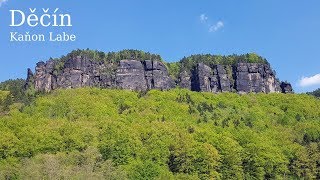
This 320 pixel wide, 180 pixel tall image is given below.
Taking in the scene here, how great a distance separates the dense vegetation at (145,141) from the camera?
112 m

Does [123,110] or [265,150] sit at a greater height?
[123,110]

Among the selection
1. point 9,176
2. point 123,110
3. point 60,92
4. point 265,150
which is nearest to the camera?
point 9,176

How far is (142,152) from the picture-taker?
127625mm

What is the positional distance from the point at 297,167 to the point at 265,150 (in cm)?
783

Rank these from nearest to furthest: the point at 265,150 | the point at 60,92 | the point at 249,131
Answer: the point at 265,150 < the point at 249,131 < the point at 60,92

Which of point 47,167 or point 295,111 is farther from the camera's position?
point 295,111

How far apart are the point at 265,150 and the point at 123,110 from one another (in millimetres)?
48315

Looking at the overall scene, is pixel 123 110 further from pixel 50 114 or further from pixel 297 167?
pixel 297 167

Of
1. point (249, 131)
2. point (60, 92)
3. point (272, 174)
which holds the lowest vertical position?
point (272, 174)

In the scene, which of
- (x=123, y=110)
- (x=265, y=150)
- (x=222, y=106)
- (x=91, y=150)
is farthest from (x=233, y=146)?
(x=222, y=106)

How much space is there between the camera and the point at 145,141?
133 meters

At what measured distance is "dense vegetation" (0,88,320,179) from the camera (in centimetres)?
11244

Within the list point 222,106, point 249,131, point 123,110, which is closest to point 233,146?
point 249,131

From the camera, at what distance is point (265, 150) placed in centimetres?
13600
